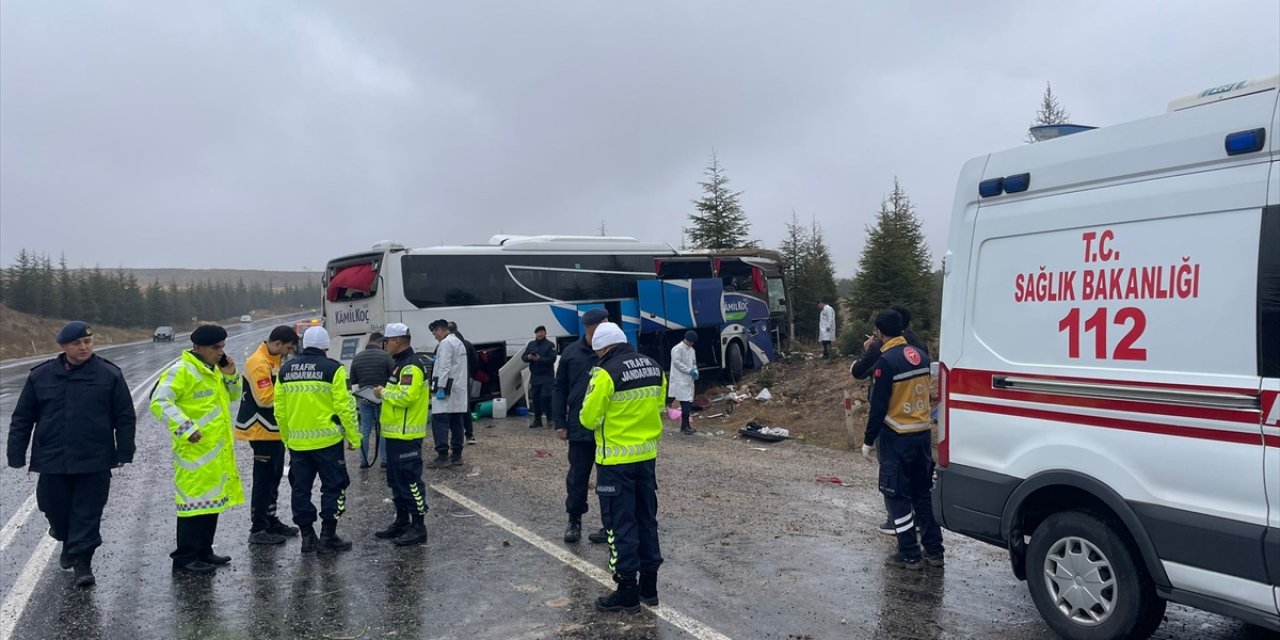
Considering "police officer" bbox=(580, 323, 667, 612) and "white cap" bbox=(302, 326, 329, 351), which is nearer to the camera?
"police officer" bbox=(580, 323, 667, 612)

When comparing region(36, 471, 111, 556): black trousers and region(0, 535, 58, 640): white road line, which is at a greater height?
region(36, 471, 111, 556): black trousers

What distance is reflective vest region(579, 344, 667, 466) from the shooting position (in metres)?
4.96

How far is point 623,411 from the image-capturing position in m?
4.98

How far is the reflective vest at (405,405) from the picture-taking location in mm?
6348

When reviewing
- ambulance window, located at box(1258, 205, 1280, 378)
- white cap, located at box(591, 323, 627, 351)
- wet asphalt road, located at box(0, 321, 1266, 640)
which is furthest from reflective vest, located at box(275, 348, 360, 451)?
ambulance window, located at box(1258, 205, 1280, 378)

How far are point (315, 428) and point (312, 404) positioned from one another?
18 cm

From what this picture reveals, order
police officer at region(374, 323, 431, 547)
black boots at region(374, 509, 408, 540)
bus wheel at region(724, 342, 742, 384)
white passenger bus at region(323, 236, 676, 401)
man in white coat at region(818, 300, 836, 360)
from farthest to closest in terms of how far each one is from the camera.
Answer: man in white coat at region(818, 300, 836, 360) → bus wheel at region(724, 342, 742, 384) → white passenger bus at region(323, 236, 676, 401) → black boots at region(374, 509, 408, 540) → police officer at region(374, 323, 431, 547)

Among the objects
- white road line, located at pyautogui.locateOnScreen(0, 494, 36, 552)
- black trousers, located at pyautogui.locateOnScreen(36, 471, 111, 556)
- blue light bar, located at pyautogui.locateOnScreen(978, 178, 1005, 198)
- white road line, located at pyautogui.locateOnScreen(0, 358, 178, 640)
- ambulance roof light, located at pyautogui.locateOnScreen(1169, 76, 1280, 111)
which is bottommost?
white road line, located at pyautogui.locateOnScreen(0, 494, 36, 552)

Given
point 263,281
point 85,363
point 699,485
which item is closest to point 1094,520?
point 699,485

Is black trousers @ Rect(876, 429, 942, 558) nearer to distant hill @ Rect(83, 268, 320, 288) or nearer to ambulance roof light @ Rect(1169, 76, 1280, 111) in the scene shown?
ambulance roof light @ Rect(1169, 76, 1280, 111)

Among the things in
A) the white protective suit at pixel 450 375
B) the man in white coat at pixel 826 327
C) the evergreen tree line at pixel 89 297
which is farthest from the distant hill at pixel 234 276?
the white protective suit at pixel 450 375

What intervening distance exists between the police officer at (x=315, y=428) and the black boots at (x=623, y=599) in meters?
2.47

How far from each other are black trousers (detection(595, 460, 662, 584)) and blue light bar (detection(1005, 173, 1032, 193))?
2.67 metres

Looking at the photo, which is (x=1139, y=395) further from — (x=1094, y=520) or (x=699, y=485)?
(x=699, y=485)
